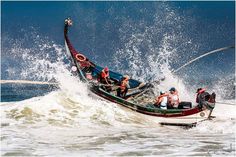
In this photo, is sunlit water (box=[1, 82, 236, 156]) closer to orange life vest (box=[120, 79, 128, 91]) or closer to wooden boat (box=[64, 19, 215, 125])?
wooden boat (box=[64, 19, 215, 125])

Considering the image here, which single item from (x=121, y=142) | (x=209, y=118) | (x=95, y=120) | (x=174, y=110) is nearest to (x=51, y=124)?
(x=95, y=120)

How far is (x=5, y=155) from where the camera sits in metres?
10.2

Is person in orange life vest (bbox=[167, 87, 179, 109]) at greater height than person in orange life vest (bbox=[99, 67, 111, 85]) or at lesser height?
lesser

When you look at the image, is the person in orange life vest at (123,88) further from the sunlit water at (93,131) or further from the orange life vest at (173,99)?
the orange life vest at (173,99)

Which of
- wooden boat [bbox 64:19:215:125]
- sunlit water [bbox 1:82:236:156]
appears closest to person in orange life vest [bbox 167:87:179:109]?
wooden boat [bbox 64:19:215:125]

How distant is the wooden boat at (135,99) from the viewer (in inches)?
634

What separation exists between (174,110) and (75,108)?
438 centimetres

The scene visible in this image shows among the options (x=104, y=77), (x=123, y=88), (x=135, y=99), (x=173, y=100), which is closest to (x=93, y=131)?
(x=173, y=100)

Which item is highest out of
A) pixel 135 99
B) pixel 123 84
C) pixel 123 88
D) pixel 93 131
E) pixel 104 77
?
pixel 104 77

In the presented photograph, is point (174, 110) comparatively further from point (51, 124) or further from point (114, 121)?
point (51, 124)

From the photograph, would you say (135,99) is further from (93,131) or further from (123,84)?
(93,131)

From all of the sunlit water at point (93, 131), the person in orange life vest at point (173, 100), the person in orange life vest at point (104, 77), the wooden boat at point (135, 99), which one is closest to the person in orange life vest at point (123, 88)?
the wooden boat at point (135, 99)

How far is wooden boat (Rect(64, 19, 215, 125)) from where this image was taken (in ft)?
52.8

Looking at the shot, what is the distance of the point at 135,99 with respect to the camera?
62.0 ft
